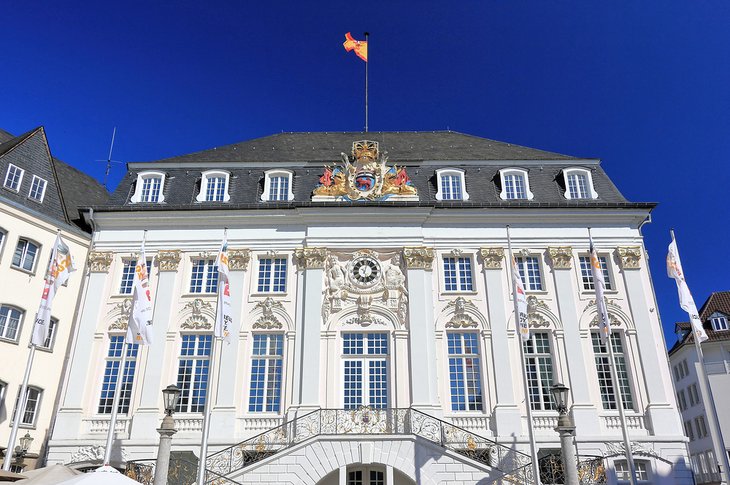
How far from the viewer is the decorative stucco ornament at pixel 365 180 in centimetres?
2655

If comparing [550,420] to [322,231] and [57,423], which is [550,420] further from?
[57,423]

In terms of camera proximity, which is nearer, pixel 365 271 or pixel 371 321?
pixel 371 321

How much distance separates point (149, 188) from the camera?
2748cm

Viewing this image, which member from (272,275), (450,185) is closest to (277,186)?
(272,275)

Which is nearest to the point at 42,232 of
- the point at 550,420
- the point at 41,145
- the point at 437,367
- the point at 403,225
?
the point at 41,145

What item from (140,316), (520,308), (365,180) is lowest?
(140,316)

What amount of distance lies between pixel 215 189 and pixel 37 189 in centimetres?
735

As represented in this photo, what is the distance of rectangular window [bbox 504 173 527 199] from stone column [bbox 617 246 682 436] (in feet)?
15.7

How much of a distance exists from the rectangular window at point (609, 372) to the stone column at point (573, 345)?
27.1 inches

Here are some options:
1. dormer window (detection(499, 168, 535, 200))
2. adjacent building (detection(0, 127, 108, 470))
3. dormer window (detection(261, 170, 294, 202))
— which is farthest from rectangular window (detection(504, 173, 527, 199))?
adjacent building (detection(0, 127, 108, 470))

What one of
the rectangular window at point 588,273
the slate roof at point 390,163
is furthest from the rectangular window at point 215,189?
the rectangular window at point 588,273

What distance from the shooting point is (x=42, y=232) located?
2470 cm

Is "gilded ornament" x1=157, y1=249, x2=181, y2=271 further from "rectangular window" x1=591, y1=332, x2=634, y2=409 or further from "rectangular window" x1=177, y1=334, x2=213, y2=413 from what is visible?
"rectangular window" x1=591, y1=332, x2=634, y2=409

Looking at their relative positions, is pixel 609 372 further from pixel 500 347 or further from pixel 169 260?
pixel 169 260
